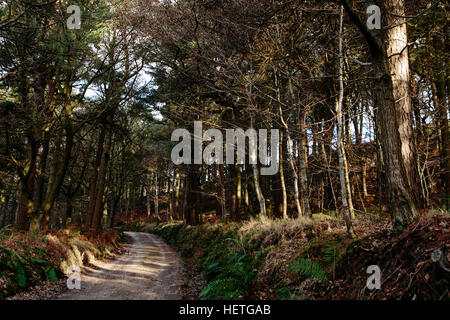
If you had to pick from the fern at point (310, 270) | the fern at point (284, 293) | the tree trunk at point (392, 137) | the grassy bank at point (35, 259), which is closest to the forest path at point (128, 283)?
the grassy bank at point (35, 259)

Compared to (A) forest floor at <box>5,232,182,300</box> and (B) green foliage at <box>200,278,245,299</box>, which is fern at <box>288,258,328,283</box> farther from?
(A) forest floor at <box>5,232,182,300</box>

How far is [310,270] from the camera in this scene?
4586 millimetres

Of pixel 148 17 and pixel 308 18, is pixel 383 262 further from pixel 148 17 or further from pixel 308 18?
pixel 148 17

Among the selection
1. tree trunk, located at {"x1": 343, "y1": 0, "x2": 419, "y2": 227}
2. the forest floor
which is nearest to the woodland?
tree trunk, located at {"x1": 343, "y1": 0, "x2": 419, "y2": 227}

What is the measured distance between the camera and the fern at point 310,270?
4.42m

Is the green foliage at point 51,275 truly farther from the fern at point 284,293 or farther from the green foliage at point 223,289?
the fern at point 284,293

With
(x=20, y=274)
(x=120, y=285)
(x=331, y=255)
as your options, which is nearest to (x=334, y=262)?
(x=331, y=255)

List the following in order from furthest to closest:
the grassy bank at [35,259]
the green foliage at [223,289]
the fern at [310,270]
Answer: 1. the grassy bank at [35,259]
2. the green foliage at [223,289]
3. the fern at [310,270]

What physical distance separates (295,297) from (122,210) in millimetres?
51032

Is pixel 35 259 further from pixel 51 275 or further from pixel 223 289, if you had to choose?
pixel 223 289

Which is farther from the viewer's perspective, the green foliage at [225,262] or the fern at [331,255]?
the green foliage at [225,262]

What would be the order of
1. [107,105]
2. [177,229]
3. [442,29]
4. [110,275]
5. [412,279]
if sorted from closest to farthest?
[412,279] → [110,275] → [442,29] → [107,105] → [177,229]

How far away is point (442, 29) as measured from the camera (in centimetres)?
965
